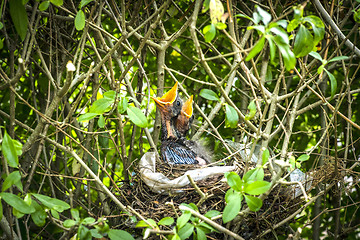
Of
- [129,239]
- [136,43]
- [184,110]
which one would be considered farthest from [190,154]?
[136,43]

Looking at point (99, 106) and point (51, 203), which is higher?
point (99, 106)

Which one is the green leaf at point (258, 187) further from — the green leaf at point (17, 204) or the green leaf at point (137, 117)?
the green leaf at point (17, 204)

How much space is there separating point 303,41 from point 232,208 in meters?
0.55

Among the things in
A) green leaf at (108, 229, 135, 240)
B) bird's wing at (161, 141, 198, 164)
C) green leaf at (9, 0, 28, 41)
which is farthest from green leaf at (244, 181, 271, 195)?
green leaf at (9, 0, 28, 41)

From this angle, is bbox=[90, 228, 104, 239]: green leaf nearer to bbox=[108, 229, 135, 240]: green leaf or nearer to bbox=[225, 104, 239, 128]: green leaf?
bbox=[108, 229, 135, 240]: green leaf

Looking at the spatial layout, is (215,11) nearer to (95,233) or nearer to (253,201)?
(253,201)

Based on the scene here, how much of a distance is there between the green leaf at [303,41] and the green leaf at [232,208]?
0.48 m

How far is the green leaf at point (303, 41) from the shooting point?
132cm

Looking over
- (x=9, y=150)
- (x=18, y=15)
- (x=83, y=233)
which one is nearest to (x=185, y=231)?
(x=83, y=233)

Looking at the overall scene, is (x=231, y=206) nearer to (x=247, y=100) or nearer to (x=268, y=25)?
(x=268, y=25)

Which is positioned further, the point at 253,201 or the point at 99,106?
the point at 99,106

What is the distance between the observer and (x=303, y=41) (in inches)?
52.3

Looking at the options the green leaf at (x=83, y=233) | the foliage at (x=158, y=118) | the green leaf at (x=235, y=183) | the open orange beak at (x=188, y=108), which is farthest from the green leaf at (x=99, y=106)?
the open orange beak at (x=188, y=108)

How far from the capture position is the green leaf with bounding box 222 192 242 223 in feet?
4.45
